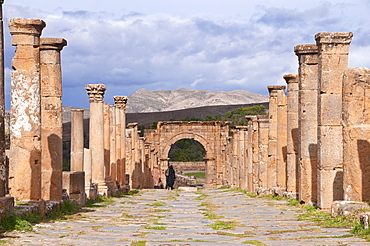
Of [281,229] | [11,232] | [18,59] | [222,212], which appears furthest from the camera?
[222,212]

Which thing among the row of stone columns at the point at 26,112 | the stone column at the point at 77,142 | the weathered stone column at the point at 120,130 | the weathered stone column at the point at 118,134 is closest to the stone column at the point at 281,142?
the stone column at the point at 77,142

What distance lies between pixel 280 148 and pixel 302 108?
15.7ft

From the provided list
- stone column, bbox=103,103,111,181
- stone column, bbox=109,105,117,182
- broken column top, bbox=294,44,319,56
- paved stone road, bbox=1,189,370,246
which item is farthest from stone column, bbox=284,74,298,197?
stone column, bbox=109,105,117,182

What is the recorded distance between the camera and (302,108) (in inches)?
614

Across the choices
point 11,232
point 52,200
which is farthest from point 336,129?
point 11,232

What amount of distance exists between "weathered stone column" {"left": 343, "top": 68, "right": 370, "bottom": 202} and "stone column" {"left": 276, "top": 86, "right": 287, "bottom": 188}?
27.5ft

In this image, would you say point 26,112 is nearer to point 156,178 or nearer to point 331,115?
point 331,115

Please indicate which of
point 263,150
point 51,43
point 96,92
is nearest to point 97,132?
point 96,92

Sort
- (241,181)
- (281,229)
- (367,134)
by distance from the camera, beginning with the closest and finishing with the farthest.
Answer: (281,229) → (367,134) → (241,181)

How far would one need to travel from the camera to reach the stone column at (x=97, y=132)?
20.0 m

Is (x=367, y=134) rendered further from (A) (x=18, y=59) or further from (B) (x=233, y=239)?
(A) (x=18, y=59)

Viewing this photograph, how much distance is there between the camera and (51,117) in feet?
46.5

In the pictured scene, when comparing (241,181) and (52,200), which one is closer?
(52,200)

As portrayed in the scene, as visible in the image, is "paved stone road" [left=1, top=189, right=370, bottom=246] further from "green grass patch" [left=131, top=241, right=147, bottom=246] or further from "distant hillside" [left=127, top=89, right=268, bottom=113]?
"distant hillside" [left=127, top=89, right=268, bottom=113]
